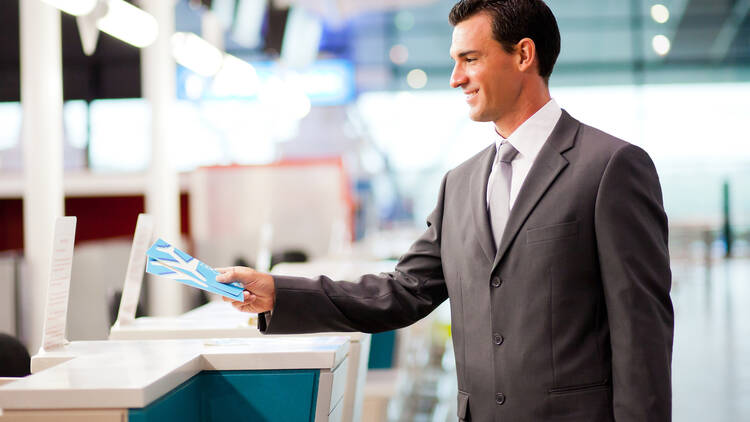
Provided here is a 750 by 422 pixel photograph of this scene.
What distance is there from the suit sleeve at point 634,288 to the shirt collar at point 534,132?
0.72 ft

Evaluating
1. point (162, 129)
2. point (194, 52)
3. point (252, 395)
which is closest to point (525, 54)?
point (252, 395)

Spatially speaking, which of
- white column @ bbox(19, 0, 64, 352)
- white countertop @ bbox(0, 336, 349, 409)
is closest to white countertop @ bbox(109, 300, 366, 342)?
white countertop @ bbox(0, 336, 349, 409)

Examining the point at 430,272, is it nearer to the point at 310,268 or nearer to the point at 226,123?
the point at 310,268

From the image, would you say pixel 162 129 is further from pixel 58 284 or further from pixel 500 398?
pixel 500 398

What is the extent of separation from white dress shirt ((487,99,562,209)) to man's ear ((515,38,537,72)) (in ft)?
0.35

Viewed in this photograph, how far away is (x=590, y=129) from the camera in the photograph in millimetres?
1879

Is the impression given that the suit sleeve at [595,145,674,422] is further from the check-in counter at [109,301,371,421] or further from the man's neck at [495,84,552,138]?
the check-in counter at [109,301,371,421]

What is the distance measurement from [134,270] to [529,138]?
135cm

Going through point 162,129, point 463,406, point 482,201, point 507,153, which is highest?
point 162,129

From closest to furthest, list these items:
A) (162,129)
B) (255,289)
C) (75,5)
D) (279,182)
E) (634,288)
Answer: (634,288) < (255,289) < (75,5) < (162,129) < (279,182)

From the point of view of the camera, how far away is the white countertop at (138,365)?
1517 millimetres

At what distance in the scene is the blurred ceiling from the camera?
9360 millimetres

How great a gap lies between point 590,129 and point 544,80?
0.57 feet

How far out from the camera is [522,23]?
190 centimetres
